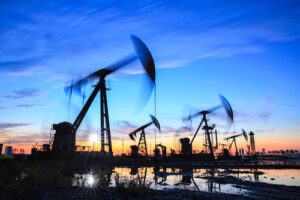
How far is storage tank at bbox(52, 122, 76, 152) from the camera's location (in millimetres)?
37234

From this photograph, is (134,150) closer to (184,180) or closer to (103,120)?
(103,120)

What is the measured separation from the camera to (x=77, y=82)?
3541 cm

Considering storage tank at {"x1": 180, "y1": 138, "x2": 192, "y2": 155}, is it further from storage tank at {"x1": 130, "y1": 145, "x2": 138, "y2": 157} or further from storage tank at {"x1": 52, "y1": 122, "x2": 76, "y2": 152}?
storage tank at {"x1": 52, "y1": 122, "x2": 76, "y2": 152}

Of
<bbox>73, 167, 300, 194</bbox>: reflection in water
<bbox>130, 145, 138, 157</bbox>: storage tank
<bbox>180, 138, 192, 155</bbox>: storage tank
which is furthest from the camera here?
<bbox>180, 138, 192, 155</bbox>: storage tank

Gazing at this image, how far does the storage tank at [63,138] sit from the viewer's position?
122 ft

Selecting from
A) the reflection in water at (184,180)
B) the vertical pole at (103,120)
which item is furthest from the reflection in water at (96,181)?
the vertical pole at (103,120)

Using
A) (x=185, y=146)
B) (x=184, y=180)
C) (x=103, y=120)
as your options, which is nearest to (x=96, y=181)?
(x=184, y=180)

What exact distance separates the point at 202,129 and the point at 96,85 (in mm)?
45282

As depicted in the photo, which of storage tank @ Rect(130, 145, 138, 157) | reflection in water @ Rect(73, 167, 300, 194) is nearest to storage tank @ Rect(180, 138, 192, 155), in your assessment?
storage tank @ Rect(130, 145, 138, 157)

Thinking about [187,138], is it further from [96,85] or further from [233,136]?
[96,85]

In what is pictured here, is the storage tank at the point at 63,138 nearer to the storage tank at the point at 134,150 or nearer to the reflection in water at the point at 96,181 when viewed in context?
the reflection in water at the point at 96,181

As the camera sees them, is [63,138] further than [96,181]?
Yes

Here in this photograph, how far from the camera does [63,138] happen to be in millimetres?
37781

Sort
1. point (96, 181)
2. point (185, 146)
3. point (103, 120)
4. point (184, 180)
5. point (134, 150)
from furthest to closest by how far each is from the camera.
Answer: point (185, 146) < point (134, 150) < point (103, 120) < point (184, 180) < point (96, 181)
